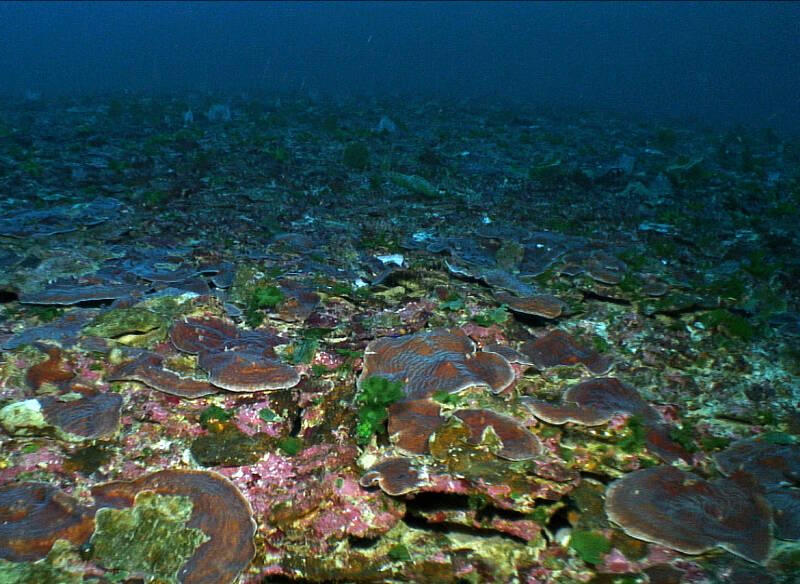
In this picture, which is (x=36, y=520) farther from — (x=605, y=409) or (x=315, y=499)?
(x=605, y=409)

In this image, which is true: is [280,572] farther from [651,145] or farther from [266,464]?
[651,145]

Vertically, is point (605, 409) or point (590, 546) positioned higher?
point (605, 409)

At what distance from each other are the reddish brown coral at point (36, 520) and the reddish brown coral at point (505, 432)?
2.37 meters

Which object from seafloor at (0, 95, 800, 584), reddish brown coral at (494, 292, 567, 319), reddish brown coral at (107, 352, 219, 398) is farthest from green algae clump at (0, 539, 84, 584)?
reddish brown coral at (494, 292, 567, 319)

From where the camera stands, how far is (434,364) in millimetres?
3920

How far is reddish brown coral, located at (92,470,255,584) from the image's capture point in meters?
2.46

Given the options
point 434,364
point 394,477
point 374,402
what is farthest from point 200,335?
point 394,477

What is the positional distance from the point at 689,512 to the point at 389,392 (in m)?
2.04

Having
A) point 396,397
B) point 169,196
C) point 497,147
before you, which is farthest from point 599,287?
point 497,147

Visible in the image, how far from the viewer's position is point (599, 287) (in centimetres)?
584

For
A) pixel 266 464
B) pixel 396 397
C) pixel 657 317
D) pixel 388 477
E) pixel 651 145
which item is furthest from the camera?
pixel 651 145

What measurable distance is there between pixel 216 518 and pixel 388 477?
1039 millimetres

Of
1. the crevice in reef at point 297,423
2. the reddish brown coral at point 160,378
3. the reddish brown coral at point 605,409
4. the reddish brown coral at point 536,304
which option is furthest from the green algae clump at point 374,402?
the reddish brown coral at point 536,304

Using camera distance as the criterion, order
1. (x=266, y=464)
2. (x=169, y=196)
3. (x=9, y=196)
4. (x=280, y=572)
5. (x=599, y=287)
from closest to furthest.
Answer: (x=280, y=572) → (x=266, y=464) → (x=599, y=287) → (x=9, y=196) → (x=169, y=196)
